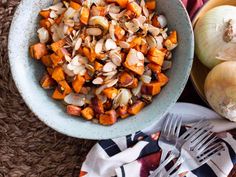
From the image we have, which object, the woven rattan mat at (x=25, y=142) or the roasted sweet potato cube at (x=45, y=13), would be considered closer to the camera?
the roasted sweet potato cube at (x=45, y=13)

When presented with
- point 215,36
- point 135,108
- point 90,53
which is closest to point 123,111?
point 135,108

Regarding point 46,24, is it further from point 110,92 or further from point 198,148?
point 198,148

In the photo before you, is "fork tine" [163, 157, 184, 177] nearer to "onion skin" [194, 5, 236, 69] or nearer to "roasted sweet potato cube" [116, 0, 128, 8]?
"onion skin" [194, 5, 236, 69]

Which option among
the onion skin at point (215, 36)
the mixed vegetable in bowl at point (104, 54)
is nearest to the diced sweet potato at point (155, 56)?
the mixed vegetable in bowl at point (104, 54)

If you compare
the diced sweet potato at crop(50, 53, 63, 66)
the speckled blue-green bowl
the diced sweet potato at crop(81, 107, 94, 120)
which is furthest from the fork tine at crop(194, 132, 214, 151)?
the diced sweet potato at crop(50, 53, 63, 66)

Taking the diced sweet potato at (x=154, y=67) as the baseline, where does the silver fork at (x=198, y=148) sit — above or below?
below

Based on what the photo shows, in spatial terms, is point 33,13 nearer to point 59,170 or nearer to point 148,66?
point 148,66

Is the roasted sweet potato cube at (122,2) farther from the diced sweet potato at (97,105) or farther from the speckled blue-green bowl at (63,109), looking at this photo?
the diced sweet potato at (97,105)

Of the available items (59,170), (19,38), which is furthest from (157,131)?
(19,38)
